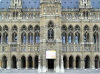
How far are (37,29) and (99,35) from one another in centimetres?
2245

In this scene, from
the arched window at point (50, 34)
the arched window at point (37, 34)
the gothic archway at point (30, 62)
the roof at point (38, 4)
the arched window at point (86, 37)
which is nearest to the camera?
the arched window at point (50, 34)

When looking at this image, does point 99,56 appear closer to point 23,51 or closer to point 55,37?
point 55,37

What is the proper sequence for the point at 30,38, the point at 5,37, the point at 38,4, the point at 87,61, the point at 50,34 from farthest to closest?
1. the point at 38,4
2. the point at 87,61
3. the point at 5,37
4. the point at 30,38
5. the point at 50,34

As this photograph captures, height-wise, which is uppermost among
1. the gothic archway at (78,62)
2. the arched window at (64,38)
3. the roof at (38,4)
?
the roof at (38,4)

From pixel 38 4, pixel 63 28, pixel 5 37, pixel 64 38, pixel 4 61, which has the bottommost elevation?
pixel 4 61

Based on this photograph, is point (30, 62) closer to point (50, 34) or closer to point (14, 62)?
point (14, 62)

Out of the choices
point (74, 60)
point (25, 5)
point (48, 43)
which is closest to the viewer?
point (48, 43)

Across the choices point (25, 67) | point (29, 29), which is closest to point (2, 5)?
point (29, 29)

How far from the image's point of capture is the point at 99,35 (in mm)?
84562

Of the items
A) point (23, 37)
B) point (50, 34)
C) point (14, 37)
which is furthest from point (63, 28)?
point (14, 37)

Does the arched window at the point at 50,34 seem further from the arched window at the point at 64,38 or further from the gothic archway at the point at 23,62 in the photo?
the gothic archway at the point at 23,62

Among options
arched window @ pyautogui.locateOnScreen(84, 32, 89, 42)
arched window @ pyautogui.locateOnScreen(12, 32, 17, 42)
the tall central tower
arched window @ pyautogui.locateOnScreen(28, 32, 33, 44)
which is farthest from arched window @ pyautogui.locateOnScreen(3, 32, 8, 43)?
arched window @ pyautogui.locateOnScreen(84, 32, 89, 42)

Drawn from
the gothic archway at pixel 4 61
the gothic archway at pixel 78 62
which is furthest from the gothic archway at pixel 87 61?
the gothic archway at pixel 4 61

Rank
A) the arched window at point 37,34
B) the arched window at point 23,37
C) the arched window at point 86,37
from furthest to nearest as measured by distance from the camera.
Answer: the arched window at point 37,34 → the arched window at point 23,37 → the arched window at point 86,37
